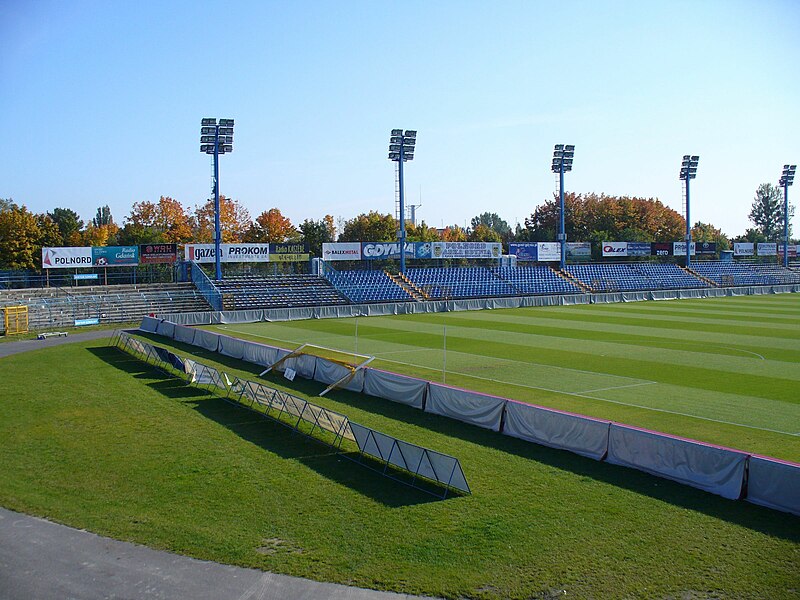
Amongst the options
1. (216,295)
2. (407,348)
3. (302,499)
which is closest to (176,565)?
(302,499)

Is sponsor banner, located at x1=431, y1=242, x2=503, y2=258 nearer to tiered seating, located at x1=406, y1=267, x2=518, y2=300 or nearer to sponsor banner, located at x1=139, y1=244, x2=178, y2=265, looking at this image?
tiered seating, located at x1=406, y1=267, x2=518, y2=300

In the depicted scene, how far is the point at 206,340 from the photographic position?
35438mm

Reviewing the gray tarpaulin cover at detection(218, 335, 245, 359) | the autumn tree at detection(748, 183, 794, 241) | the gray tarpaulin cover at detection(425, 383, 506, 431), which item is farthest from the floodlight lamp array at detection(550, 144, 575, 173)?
the autumn tree at detection(748, 183, 794, 241)

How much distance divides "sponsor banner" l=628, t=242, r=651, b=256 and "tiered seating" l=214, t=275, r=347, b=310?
40.6 metres

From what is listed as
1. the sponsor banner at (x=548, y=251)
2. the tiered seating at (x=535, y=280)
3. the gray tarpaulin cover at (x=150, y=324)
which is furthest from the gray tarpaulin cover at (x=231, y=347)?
the sponsor banner at (x=548, y=251)

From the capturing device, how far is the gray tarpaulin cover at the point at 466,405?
1870 centimetres

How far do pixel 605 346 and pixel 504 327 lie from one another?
33.0ft

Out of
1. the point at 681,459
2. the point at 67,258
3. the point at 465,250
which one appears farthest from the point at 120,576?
the point at 465,250

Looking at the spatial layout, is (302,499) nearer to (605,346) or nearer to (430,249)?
(605,346)

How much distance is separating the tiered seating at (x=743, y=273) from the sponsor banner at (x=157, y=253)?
5906cm

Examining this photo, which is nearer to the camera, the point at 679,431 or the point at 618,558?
the point at 618,558

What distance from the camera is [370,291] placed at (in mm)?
61750

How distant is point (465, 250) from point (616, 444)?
2237 inches

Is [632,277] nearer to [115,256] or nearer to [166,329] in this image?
[115,256]
